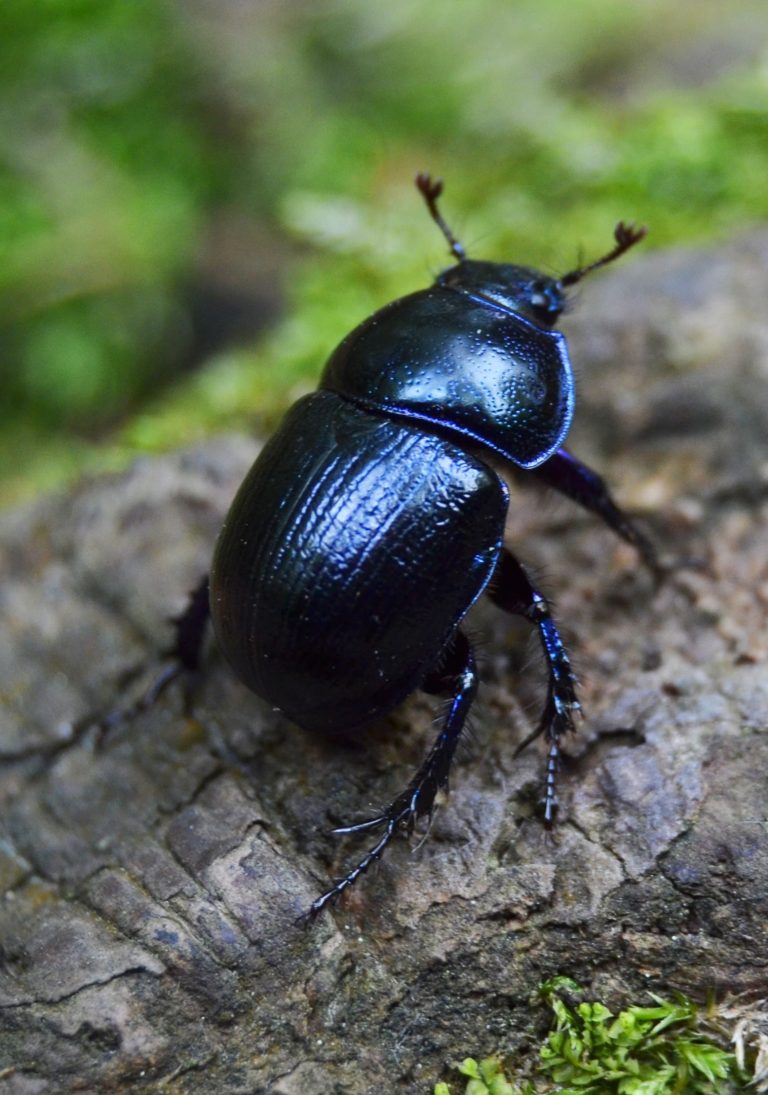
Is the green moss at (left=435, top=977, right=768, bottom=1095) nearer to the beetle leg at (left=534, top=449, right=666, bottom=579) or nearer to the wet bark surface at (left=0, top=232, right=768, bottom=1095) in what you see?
the wet bark surface at (left=0, top=232, right=768, bottom=1095)

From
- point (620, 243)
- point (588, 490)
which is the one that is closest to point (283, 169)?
point (620, 243)

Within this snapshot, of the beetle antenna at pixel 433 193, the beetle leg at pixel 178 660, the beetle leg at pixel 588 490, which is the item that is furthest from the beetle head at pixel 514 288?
the beetle leg at pixel 178 660

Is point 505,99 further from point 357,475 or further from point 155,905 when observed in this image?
point 155,905

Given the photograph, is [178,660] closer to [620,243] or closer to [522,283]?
[522,283]

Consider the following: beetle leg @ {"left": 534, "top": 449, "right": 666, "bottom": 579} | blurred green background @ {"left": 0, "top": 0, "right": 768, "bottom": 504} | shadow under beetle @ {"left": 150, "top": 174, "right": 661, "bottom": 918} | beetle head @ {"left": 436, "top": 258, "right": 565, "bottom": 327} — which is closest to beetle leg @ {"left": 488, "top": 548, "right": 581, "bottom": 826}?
shadow under beetle @ {"left": 150, "top": 174, "right": 661, "bottom": 918}

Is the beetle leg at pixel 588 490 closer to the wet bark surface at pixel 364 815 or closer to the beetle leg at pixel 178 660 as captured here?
the wet bark surface at pixel 364 815
